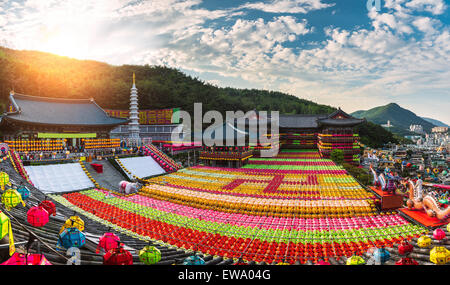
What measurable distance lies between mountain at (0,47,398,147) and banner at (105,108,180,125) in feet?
32.4

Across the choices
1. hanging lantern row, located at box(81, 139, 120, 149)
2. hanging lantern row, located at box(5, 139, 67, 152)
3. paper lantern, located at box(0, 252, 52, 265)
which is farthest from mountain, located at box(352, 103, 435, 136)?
paper lantern, located at box(0, 252, 52, 265)

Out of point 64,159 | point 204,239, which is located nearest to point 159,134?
point 64,159

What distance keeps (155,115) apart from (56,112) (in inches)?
649

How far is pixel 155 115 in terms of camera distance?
4297 cm

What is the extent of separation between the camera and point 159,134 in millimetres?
42750

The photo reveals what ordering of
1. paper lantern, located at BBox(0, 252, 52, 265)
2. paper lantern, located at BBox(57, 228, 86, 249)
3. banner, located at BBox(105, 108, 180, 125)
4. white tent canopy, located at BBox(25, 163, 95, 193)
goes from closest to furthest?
paper lantern, located at BBox(0, 252, 52, 265) → paper lantern, located at BBox(57, 228, 86, 249) → white tent canopy, located at BBox(25, 163, 95, 193) → banner, located at BBox(105, 108, 180, 125)

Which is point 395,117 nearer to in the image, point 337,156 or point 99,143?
point 337,156

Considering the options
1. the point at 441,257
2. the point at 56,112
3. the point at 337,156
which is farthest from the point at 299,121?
the point at 441,257

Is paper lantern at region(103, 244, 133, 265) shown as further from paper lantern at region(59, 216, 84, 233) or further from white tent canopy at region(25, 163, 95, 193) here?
white tent canopy at region(25, 163, 95, 193)

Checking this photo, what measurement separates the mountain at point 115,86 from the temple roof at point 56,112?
12343 millimetres

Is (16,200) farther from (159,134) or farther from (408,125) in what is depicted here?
(408,125)

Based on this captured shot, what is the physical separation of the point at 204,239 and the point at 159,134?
34.3m

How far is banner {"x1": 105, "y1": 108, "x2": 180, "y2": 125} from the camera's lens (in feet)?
136

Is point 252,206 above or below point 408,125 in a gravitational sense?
below
